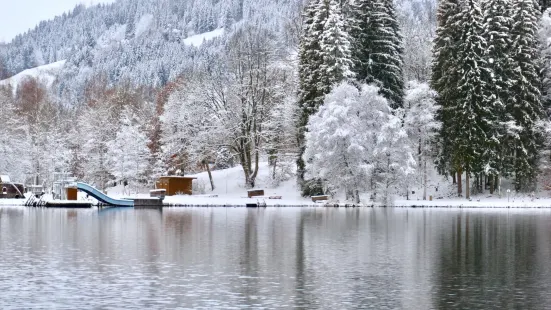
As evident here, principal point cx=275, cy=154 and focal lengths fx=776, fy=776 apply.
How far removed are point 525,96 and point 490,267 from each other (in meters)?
43.8

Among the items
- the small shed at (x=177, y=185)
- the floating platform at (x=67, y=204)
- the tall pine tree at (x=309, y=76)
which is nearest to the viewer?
the floating platform at (x=67, y=204)

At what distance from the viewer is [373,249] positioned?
3409 centimetres

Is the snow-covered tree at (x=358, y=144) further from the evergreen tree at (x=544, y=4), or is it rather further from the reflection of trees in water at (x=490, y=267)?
the evergreen tree at (x=544, y=4)

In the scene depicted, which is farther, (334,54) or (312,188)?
(312,188)

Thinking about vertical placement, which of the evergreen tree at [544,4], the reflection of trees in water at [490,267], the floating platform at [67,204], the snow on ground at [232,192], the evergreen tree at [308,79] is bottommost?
the reflection of trees in water at [490,267]

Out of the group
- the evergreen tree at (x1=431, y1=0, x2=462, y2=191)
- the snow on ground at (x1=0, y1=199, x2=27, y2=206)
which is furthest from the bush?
the snow on ground at (x1=0, y1=199, x2=27, y2=206)

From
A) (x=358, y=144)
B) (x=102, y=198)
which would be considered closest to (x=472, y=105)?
(x=358, y=144)

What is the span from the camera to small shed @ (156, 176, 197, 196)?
7712 cm

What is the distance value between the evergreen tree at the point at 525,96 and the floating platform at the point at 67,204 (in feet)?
125

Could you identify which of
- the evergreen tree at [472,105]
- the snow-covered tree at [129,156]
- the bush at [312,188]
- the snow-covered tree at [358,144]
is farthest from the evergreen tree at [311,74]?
the snow-covered tree at [129,156]

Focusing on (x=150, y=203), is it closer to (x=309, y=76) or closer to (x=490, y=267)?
(x=309, y=76)

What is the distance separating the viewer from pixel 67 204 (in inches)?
2731

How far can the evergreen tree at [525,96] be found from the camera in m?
68.0

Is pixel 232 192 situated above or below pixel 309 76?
below
